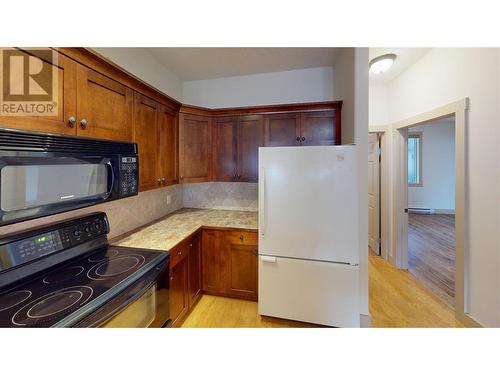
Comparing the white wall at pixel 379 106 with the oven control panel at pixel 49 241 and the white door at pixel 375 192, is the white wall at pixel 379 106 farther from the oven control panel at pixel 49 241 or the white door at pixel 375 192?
the oven control panel at pixel 49 241

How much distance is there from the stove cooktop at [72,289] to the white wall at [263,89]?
222cm

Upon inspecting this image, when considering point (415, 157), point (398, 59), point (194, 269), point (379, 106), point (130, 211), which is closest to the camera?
point (130, 211)

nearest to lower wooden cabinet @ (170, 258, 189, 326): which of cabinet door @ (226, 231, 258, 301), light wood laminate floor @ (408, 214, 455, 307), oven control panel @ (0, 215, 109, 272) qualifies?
cabinet door @ (226, 231, 258, 301)

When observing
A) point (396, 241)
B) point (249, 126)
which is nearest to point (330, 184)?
point (249, 126)

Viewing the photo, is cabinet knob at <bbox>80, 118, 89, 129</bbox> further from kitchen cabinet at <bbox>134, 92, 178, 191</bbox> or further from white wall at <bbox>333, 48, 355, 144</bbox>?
white wall at <bbox>333, 48, 355, 144</bbox>

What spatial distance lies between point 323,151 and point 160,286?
1.56 meters

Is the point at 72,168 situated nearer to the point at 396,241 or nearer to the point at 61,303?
the point at 61,303

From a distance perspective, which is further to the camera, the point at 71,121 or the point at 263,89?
the point at 263,89

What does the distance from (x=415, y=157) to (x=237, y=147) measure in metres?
5.98

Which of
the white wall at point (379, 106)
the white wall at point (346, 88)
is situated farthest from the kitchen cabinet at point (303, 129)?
the white wall at point (379, 106)

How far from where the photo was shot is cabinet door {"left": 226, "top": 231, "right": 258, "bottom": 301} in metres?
2.00

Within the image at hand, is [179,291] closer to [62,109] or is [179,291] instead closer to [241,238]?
[241,238]

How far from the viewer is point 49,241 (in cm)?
107

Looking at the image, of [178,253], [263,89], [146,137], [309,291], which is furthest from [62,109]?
[263,89]
